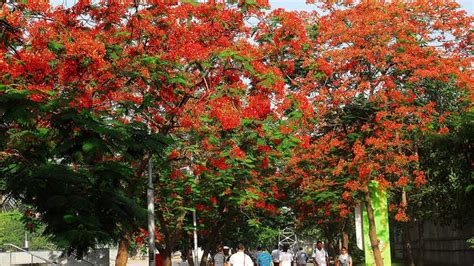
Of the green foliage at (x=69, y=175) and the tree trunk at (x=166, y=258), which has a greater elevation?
the green foliage at (x=69, y=175)

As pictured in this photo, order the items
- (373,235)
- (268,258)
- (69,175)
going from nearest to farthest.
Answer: (69,175) → (268,258) → (373,235)

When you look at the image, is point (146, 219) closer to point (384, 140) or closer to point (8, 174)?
point (8, 174)

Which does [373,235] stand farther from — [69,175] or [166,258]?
[69,175]

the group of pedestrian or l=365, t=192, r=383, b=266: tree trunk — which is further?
l=365, t=192, r=383, b=266: tree trunk

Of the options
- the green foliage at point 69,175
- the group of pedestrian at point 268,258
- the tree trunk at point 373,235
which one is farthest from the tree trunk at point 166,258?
the green foliage at point 69,175

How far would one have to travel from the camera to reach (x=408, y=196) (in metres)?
35.5

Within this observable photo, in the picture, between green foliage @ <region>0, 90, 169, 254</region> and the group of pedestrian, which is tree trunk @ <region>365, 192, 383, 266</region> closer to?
the group of pedestrian

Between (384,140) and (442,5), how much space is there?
5450 millimetres

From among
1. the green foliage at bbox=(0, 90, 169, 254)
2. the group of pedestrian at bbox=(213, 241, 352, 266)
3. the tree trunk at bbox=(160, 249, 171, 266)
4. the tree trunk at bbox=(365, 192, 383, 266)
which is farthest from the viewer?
the tree trunk at bbox=(160, 249, 171, 266)

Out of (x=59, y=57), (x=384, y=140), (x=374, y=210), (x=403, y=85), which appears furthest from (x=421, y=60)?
(x=59, y=57)

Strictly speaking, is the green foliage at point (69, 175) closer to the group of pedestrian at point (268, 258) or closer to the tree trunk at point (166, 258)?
the group of pedestrian at point (268, 258)

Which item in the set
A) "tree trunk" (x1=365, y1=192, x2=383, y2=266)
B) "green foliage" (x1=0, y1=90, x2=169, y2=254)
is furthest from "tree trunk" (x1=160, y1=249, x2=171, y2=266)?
"green foliage" (x1=0, y1=90, x2=169, y2=254)

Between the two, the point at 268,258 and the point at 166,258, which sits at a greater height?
the point at 166,258

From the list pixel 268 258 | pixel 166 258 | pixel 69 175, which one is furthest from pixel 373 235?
pixel 69 175
